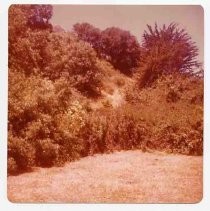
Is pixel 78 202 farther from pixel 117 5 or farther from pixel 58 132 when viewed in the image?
pixel 117 5

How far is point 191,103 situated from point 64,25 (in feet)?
3.64

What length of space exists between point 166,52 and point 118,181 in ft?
3.39

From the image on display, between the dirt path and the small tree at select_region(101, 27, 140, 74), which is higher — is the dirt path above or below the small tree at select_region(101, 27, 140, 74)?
below

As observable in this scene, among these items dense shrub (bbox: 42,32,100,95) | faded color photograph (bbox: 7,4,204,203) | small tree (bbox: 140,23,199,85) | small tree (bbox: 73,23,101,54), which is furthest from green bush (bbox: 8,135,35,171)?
small tree (bbox: 140,23,199,85)

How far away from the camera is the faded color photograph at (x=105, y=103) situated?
462 cm

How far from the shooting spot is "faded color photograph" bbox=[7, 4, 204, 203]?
4625mm

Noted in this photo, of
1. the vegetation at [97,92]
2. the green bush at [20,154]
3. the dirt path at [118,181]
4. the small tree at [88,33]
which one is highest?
the small tree at [88,33]

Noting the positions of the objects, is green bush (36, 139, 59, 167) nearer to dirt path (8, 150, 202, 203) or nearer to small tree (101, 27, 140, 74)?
dirt path (8, 150, 202, 203)

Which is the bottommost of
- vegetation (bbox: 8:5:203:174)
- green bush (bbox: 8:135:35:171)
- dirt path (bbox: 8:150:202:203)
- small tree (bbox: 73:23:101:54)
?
dirt path (bbox: 8:150:202:203)

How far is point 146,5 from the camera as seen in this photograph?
15.2 ft

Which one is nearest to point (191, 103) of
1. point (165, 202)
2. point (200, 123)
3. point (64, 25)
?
point (200, 123)

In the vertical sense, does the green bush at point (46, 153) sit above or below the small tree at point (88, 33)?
below
